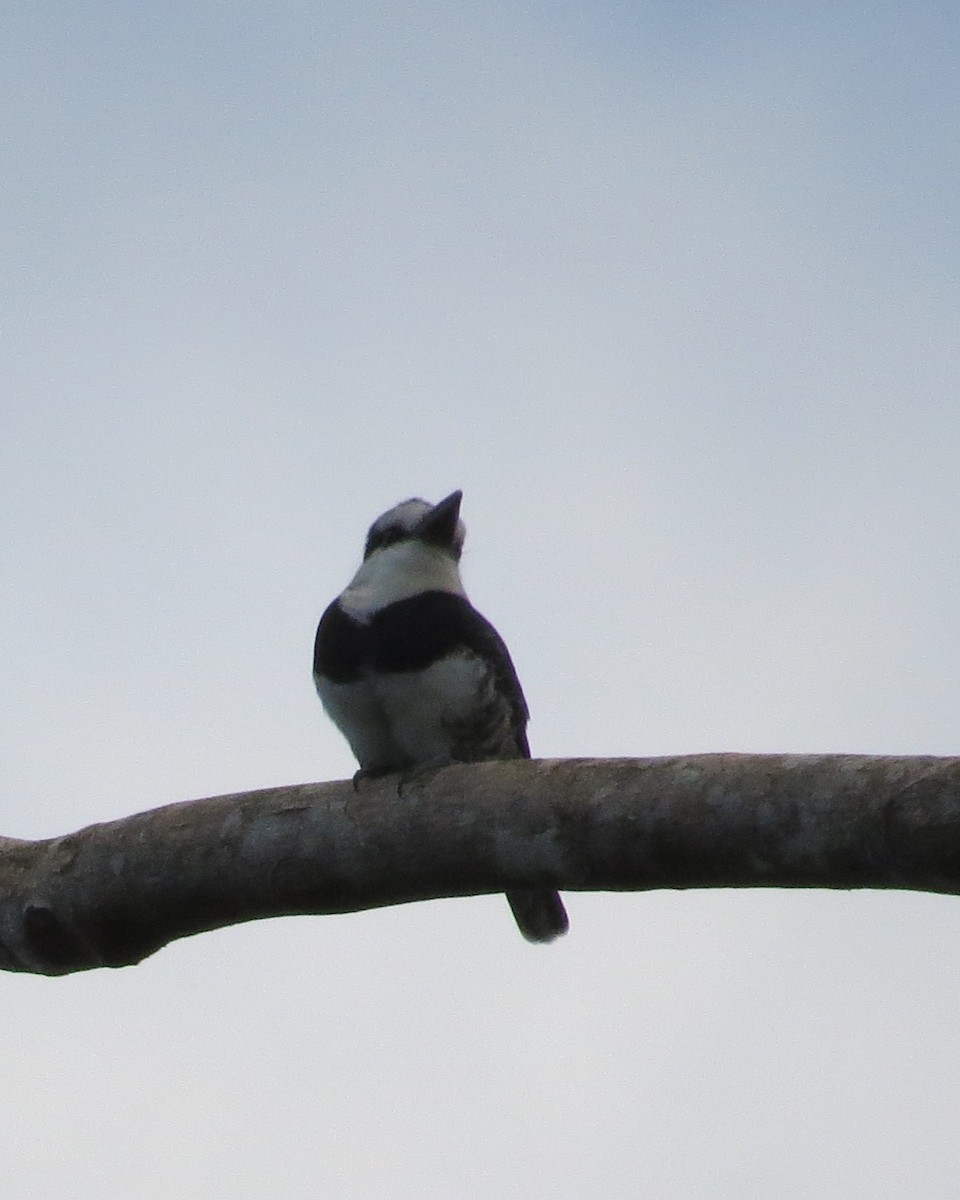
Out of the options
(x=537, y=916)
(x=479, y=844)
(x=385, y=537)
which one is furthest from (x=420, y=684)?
(x=479, y=844)

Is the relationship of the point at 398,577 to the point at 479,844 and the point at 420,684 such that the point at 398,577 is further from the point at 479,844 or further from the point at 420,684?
the point at 479,844

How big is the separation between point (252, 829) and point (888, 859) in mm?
1188

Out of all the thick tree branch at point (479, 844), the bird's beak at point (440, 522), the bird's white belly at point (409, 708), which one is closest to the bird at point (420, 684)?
the bird's white belly at point (409, 708)

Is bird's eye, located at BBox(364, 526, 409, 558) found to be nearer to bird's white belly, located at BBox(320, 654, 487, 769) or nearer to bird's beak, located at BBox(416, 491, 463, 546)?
bird's beak, located at BBox(416, 491, 463, 546)

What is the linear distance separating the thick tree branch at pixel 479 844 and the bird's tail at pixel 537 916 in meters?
1.15

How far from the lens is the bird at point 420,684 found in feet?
13.1

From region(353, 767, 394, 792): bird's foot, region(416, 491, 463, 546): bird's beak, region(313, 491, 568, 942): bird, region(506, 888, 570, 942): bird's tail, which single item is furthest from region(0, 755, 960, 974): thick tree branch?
region(416, 491, 463, 546): bird's beak

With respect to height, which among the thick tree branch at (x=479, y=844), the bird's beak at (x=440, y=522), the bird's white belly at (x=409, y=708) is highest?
the bird's beak at (x=440, y=522)

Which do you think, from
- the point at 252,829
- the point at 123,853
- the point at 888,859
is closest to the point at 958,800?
the point at 888,859

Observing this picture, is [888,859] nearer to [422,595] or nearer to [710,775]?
[710,775]

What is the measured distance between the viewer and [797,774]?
248cm

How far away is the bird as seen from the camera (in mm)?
3992

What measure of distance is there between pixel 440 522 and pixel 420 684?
2.33ft

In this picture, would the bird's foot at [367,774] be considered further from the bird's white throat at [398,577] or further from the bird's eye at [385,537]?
the bird's eye at [385,537]
